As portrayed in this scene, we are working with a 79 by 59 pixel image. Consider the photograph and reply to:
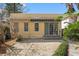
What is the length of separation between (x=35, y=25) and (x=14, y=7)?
32cm

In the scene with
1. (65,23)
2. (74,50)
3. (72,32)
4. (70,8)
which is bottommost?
(74,50)

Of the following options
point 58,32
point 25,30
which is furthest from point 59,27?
point 25,30

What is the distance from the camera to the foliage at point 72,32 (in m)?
4.04

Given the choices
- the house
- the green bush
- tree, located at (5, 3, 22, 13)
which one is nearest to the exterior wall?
the house

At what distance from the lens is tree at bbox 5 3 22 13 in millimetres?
4070

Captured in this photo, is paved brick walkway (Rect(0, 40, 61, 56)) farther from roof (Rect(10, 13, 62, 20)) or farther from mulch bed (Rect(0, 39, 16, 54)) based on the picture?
roof (Rect(10, 13, 62, 20))

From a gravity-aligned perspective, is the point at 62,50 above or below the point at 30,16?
below

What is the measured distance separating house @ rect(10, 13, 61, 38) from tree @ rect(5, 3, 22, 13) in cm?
6

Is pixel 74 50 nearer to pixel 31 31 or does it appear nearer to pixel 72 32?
pixel 72 32

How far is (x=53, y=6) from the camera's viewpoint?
13.3 ft

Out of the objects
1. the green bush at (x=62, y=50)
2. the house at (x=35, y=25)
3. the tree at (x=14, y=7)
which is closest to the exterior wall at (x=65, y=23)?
the house at (x=35, y=25)

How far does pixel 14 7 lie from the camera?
13.4ft

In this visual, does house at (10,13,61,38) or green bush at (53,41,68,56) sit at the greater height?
house at (10,13,61,38)

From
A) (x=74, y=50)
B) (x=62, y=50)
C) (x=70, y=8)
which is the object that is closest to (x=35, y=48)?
(x=62, y=50)
